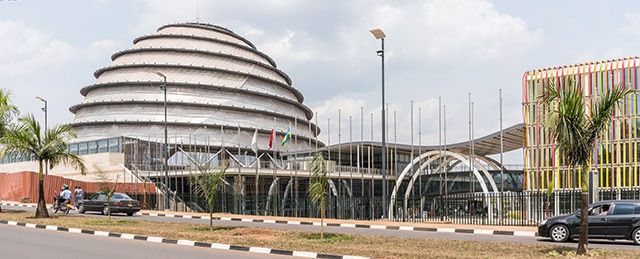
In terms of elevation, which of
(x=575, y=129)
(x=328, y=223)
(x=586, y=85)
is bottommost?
(x=328, y=223)

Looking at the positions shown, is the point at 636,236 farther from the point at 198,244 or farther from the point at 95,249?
the point at 95,249

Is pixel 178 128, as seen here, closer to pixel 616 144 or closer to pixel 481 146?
pixel 481 146

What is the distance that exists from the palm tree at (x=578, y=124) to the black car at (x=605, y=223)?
16.8 feet

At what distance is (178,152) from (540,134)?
1467 inches

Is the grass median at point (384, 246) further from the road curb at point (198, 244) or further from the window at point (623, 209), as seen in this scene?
the window at point (623, 209)

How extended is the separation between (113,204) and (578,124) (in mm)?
27549

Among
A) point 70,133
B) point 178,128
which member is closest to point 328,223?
point 70,133

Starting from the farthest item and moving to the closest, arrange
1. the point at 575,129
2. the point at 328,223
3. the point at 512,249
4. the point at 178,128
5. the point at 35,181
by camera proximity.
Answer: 1. the point at 178,128
2. the point at 35,181
3. the point at 328,223
4. the point at 512,249
5. the point at 575,129

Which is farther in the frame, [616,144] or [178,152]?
[178,152]

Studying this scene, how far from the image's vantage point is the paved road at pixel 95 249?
14891 mm

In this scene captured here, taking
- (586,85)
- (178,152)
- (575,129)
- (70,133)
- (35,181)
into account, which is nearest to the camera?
(575,129)

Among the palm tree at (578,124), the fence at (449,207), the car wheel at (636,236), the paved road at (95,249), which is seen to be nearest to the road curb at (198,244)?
the paved road at (95,249)

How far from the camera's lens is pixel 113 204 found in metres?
35.5

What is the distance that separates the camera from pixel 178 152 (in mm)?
70875
